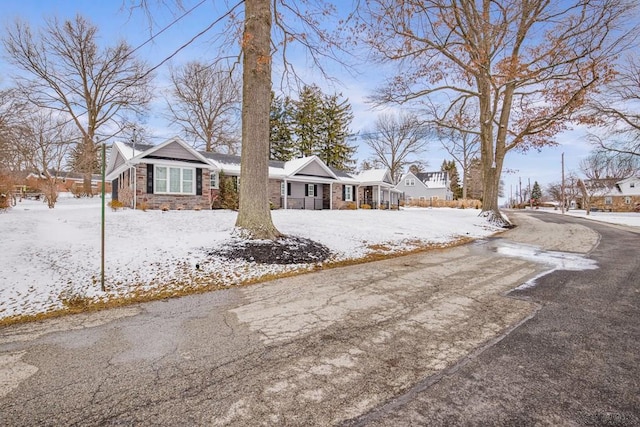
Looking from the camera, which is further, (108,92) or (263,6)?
(108,92)

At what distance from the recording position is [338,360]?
2.29 meters

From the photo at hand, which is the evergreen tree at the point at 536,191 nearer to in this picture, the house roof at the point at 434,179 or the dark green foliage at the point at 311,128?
the house roof at the point at 434,179

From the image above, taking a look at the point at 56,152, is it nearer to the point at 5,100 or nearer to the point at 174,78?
the point at 5,100

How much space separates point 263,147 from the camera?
673cm

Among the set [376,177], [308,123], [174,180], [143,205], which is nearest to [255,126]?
[143,205]

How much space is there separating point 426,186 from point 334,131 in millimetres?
19603

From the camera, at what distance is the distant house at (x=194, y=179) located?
15.1 meters

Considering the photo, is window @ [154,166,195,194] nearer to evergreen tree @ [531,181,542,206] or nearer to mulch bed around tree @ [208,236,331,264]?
mulch bed around tree @ [208,236,331,264]

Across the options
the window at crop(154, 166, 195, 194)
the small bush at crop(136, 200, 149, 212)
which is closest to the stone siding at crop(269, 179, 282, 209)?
the window at crop(154, 166, 195, 194)

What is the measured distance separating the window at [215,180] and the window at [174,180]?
2.06 meters

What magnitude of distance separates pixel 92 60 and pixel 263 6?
26.8 meters

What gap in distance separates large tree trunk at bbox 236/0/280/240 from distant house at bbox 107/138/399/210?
9.85 metres

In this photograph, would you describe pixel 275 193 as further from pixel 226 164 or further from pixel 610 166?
pixel 610 166

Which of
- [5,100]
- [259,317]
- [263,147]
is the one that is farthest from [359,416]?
[5,100]
